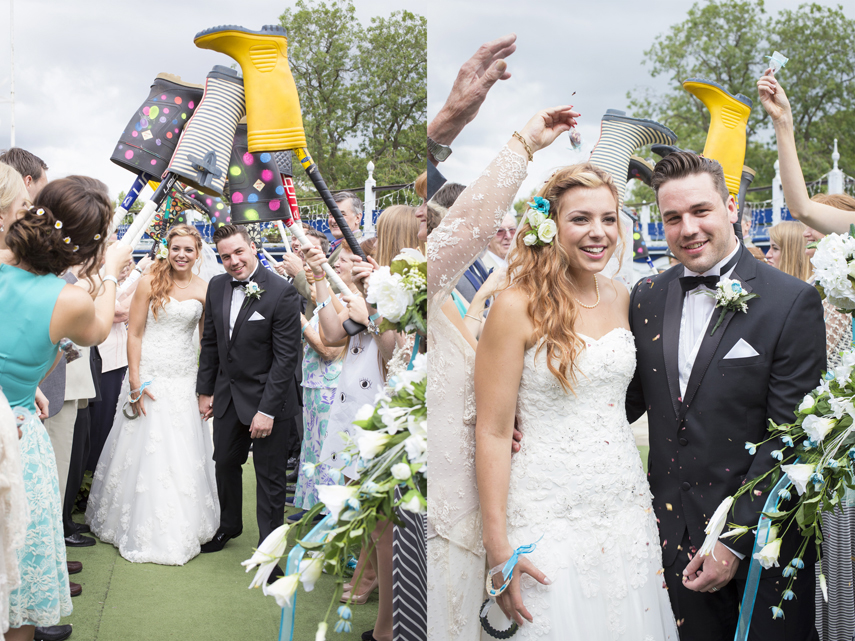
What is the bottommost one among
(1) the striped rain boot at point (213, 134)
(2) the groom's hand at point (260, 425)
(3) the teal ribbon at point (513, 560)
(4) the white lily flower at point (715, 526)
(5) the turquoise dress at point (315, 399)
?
(2) the groom's hand at point (260, 425)

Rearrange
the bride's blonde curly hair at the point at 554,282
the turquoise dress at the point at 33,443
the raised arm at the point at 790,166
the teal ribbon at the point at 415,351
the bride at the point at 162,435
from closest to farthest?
the teal ribbon at the point at 415,351, the bride's blonde curly hair at the point at 554,282, the turquoise dress at the point at 33,443, the raised arm at the point at 790,166, the bride at the point at 162,435

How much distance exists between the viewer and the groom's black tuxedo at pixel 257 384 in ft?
8.93

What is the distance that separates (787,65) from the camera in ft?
25.4

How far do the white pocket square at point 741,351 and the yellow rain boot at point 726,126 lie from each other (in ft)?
3.29

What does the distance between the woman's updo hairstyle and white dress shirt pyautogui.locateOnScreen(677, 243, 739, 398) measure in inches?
71.9

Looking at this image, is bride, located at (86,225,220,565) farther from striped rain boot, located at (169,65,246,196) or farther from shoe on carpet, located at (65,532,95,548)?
striped rain boot, located at (169,65,246,196)

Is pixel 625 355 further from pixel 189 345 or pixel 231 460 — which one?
pixel 189 345

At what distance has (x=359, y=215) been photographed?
66.2 inches

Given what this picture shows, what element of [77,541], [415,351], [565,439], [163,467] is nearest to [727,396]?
[565,439]

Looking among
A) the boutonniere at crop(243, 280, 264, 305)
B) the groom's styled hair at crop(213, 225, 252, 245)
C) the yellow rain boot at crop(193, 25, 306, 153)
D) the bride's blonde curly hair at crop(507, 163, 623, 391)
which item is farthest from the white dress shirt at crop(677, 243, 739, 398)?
the boutonniere at crop(243, 280, 264, 305)

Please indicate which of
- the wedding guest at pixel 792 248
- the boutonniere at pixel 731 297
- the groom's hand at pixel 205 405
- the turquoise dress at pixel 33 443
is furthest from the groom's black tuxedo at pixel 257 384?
the wedding guest at pixel 792 248

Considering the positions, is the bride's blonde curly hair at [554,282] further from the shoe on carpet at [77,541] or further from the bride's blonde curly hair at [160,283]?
the shoe on carpet at [77,541]

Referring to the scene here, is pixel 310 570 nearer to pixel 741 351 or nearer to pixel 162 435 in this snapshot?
pixel 741 351
